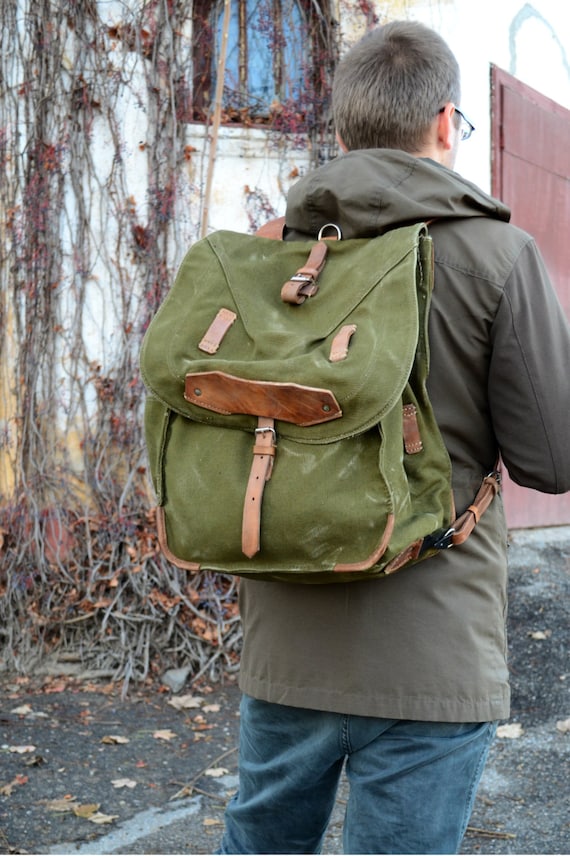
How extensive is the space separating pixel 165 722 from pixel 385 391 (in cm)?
326

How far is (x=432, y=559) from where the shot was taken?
5.51 feet

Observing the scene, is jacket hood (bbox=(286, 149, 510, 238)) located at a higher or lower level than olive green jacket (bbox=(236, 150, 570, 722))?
higher

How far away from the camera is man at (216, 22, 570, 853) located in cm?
164

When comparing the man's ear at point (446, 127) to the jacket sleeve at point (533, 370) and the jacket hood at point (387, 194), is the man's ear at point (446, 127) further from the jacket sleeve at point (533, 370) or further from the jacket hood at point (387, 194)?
the jacket sleeve at point (533, 370)

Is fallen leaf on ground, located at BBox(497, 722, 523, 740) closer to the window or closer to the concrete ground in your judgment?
the concrete ground

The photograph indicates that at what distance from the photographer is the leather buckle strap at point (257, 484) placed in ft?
5.18

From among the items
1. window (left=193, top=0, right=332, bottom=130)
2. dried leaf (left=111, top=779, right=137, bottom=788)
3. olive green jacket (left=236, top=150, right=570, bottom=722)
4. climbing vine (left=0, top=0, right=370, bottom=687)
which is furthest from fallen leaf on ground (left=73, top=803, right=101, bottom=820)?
window (left=193, top=0, right=332, bottom=130)

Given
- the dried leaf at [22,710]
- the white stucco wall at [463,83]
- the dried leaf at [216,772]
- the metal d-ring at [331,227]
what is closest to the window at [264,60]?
the white stucco wall at [463,83]

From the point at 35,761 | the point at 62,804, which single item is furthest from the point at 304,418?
the point at 35,761

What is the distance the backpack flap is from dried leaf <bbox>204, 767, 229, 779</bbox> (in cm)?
249

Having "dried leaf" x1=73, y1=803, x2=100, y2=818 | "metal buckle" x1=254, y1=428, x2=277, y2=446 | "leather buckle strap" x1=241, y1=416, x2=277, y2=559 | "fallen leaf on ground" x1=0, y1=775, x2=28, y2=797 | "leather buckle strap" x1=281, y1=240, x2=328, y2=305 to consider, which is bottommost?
"fallen leaf on ground" x1=0, y1=775, x2=28, y2=797

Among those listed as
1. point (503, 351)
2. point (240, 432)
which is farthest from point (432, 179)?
Result: point (240, 432)

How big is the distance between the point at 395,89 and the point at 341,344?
0.50 m

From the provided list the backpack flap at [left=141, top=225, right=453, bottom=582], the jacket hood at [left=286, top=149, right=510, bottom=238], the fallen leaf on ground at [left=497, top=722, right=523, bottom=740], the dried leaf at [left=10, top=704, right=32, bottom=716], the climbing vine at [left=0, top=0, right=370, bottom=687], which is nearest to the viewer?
the backpack flap at [left=141, top=225, right=453, bottom=582]
